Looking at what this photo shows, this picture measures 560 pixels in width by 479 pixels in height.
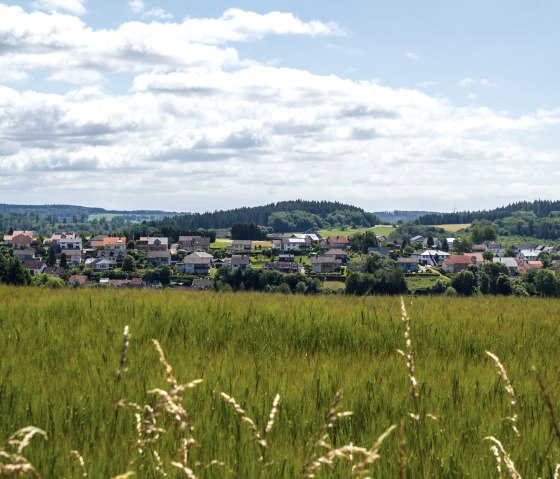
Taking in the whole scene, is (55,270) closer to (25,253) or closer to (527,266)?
(25,253)

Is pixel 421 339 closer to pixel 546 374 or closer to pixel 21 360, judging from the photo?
pixel 546 374

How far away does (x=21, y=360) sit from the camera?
19.3 ft

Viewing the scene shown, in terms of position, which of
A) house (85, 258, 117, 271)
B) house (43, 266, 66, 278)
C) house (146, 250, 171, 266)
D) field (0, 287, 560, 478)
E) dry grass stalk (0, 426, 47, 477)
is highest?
dry grass stalk (0, 426, 47, 477)

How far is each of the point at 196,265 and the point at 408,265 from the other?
58893 mm

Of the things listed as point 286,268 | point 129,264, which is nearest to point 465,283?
point 286,268

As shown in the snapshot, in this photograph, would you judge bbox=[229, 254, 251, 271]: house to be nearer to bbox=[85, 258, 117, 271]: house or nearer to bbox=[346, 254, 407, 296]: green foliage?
bbox=[346, 254, 407, 296]: green foliage

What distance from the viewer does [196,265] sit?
165625 millimetres

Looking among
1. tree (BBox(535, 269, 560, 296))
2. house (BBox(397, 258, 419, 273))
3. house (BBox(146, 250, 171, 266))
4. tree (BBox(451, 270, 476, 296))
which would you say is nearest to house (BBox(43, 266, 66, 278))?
house (BBox(146, 250, 171, 266))

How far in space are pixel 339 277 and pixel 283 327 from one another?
136 meters

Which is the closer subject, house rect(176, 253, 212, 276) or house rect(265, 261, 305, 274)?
house rect(265, 261, 305, 274)

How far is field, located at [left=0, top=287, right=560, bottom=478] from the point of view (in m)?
3.66

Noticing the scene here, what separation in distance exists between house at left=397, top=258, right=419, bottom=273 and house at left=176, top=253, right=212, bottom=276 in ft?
169

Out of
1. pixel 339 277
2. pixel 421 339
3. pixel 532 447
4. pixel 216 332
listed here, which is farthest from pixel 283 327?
pixel 339 277

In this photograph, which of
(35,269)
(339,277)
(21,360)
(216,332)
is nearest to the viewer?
(21,360)
